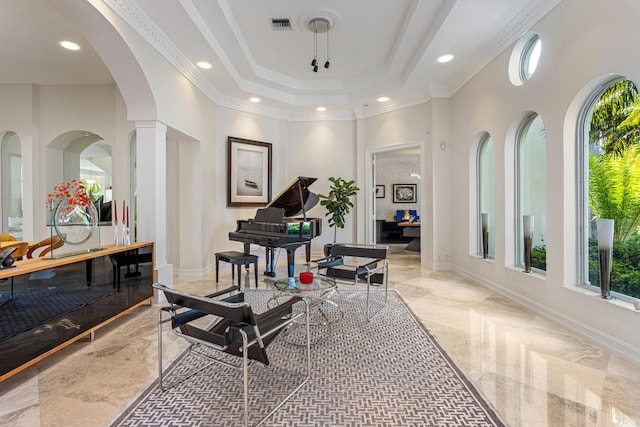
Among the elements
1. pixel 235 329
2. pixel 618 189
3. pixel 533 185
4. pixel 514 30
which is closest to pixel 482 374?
pixel 235 329

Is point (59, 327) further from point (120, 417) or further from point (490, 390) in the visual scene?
point (490, 390)

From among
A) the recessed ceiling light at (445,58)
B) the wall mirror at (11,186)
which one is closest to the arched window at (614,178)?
the recessed ceiling light at (445,58)

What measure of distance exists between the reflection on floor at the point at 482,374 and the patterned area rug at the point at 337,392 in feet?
0.56

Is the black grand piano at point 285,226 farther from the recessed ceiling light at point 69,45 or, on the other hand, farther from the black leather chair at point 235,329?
the recessed ceiling light at point 69,45

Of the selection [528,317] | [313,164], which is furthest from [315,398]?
[313,164]

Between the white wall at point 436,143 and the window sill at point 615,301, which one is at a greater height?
the white wall at point 436,143

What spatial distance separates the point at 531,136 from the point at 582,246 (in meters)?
1.55

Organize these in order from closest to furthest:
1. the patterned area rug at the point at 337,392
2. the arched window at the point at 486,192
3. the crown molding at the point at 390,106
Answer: the patterned area rug at the point at 337,392 < the arched window at the point at 486,192 < the crown molding at the point at 390,106

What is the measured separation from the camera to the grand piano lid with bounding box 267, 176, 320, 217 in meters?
5.14

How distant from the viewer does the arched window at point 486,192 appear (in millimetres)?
4945

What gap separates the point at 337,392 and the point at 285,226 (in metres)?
2.98

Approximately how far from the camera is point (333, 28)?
4570mm

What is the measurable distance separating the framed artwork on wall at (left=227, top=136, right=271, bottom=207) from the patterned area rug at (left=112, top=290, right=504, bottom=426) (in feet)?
13.3

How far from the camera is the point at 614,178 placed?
282cm
